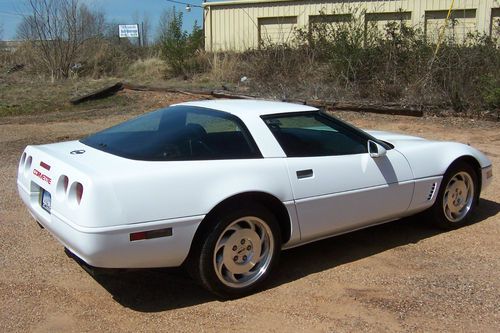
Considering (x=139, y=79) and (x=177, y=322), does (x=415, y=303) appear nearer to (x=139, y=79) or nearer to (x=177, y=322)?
(x=177, y=322)

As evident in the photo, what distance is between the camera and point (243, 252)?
388 cm

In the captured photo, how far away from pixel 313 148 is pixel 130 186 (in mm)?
1552

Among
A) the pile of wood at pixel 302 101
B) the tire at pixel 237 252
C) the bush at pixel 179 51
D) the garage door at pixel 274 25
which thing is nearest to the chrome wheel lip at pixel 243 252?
the tire at pixel 237 252

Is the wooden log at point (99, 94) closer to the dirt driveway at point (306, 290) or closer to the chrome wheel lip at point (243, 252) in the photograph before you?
the dirt driveway at point (306, 290)

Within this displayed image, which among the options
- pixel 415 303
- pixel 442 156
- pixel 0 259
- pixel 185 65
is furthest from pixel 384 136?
pixel 185 65

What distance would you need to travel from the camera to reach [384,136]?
18.2ft

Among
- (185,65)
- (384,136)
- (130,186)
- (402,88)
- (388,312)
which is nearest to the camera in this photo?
(130,186)

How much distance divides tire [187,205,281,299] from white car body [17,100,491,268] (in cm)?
12

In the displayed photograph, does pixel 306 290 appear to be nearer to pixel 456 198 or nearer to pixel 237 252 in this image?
pixel 237 252

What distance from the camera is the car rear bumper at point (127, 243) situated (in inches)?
131

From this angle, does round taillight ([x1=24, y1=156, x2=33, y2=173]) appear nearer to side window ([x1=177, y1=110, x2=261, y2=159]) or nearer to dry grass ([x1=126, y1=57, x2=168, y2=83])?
side window ([x1=177, y1=110, x2=261, y2=159])

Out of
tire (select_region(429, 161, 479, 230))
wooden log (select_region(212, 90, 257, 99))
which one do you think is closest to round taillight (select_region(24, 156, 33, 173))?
tire (select_region(429, 161, 479, 230))

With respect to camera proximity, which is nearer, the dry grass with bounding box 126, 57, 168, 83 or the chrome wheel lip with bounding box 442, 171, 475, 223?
the chrome wheel lip with bounding box 442, 171, 475, 223

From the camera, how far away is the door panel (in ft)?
13.4
